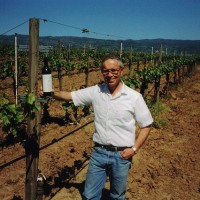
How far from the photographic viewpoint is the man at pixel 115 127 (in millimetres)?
3146

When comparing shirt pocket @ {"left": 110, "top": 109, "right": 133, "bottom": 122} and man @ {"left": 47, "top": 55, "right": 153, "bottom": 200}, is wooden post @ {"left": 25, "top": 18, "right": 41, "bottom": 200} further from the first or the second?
shirt pocket @ {"left": 110, "top": 109, "right": 133, "bottom": 122}

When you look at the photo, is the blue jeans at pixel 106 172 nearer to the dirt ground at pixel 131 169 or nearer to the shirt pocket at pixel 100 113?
the shirt pocket at pixel 100 113

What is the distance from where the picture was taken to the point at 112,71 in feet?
10.3

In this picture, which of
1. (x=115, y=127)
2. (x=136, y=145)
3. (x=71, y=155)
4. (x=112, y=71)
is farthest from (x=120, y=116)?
(x=71, y=155)

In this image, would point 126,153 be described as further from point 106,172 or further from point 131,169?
point 131,169

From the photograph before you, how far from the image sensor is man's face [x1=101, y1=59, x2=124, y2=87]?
3129mm

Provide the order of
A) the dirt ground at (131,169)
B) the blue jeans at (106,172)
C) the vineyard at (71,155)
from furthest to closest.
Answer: the dirt ground at (131,169)
the vineyard at (71,155)
the blue jeans at (106,172)

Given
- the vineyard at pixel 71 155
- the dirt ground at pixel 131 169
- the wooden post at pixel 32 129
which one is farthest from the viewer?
the dirt ground at pixel 131 169

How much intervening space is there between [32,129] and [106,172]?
1.03m

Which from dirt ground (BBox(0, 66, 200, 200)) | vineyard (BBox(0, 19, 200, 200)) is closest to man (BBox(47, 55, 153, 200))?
vineyard (BBox(0, 19, 200, 200))

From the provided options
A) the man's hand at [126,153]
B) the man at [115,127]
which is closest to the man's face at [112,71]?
the man at [115,127]

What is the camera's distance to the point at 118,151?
3191 millimetres

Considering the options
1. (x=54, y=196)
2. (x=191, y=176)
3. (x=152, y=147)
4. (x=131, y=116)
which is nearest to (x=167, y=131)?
(x=152, y=147)

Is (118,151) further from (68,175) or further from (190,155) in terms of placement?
(190,155)
